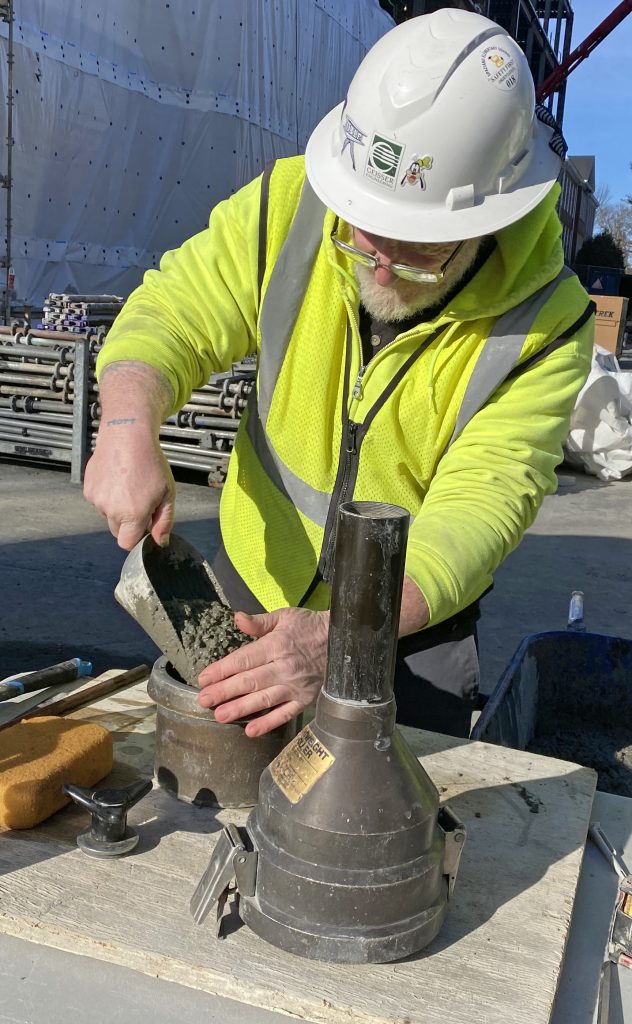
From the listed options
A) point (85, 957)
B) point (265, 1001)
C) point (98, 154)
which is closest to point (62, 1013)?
point (85, 957)

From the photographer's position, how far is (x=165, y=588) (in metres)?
1.47

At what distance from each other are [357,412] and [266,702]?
2.46ft

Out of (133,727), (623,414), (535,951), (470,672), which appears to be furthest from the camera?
Answer: (623,414)

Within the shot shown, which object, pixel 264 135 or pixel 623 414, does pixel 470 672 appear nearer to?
pixel 623 414

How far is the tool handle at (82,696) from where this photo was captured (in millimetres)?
1667

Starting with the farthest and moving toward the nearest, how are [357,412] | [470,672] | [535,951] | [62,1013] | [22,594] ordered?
[22,594], [470,672], [357,412], [535,951], [62,1013]

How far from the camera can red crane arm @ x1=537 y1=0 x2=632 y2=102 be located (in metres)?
19.3

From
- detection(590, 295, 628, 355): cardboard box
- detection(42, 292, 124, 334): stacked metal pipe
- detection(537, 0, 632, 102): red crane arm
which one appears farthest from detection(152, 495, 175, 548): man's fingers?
detection(537, 0, 632, 102): red crane arm

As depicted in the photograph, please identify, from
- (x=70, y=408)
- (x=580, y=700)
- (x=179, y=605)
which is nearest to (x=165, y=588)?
(x=179, y=605)

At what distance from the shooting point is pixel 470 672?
2107 mm

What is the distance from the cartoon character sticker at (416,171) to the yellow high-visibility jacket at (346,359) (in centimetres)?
23

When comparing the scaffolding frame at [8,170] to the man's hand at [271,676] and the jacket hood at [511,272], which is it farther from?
the man's hand at [271,676]

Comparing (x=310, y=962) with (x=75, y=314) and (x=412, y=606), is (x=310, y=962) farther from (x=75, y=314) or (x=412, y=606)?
(x=75, y=314)

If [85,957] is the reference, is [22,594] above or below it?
below
